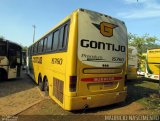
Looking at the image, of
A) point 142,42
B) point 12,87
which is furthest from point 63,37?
point 142,42

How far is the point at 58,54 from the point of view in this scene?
837cm

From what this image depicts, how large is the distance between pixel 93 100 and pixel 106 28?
2.54 metres

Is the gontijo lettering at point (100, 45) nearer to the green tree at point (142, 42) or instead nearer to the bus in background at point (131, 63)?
the bus in background at point (131, 63)

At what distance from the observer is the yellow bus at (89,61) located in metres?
7.17

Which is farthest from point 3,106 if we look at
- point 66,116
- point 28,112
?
point 66,116

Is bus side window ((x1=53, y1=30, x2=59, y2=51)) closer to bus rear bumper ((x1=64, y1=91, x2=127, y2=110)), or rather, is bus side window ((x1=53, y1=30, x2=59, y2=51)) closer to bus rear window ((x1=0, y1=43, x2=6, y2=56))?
bus rear bumper ((x1=64, y1=91, x2=127, y2=110))

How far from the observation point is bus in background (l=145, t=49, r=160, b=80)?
57.0 ft

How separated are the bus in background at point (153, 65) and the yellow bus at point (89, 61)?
9697mm

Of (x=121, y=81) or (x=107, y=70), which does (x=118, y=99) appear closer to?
(x=121, y=81)

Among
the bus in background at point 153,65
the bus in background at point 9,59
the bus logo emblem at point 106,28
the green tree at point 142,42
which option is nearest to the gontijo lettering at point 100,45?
the bus logo emblem at point 106,28

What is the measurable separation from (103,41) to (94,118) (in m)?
2.61

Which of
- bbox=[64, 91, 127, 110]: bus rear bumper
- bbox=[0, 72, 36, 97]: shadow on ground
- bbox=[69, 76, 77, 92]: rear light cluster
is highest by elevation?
bbox=[69, 76, 77, 92]: rear light cluster

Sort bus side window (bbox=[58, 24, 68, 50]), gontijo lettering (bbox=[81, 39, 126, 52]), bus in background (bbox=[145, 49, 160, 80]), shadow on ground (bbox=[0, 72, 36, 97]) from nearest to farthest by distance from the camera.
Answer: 1. gontijo lettering (bbox=[81, 39, 126, 52])
2. bus side window (bbox=[58, 24, 68, 50])
3. shadow on ground (bbox=[0, 72, 36, 97])
4. bus in background (bbox=[145, 49, 160, 80])

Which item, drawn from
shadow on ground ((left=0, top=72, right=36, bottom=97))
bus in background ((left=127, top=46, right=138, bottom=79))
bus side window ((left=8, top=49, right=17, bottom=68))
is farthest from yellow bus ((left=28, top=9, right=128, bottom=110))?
bus side window ((left=8, top=49, right=17, bottom=68))
